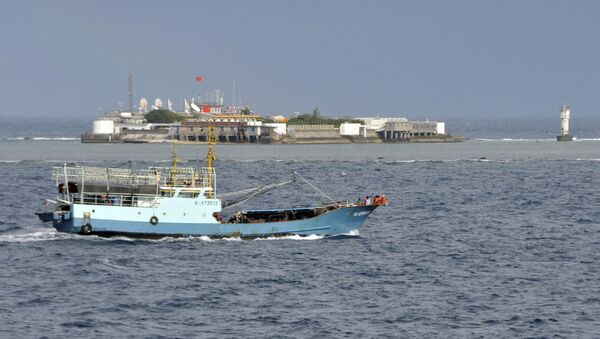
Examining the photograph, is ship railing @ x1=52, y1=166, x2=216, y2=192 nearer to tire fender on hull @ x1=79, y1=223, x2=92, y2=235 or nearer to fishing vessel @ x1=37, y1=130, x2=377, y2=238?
fishing vessel @ x1=37, y1=130, x2=377, y2=238

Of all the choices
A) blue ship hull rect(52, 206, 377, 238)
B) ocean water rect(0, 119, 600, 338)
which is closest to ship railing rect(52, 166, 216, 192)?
blue ship hull rect(52, 206, 377, 238)

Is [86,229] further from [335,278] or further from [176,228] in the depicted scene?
[335,278]

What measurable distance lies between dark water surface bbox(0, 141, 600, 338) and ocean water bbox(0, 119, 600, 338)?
97 millimetres

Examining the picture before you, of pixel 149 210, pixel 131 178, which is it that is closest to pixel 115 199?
pixel 131 178

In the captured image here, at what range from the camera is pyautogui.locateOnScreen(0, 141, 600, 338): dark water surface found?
4909 cm

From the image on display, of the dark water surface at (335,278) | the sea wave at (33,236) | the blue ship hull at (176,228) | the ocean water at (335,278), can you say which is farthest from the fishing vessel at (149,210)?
the dark water surface at (335,278)

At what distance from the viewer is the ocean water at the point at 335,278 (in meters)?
49.1

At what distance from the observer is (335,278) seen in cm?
5897

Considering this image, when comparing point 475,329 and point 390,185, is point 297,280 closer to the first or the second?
point 475,329

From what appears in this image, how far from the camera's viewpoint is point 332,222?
74.5 metres

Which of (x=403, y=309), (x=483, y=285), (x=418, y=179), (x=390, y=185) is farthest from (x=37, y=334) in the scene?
(x=418, y=179)

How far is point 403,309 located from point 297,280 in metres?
7.77

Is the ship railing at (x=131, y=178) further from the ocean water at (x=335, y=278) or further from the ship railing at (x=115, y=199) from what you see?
the ocean water at (x=335, y=278)

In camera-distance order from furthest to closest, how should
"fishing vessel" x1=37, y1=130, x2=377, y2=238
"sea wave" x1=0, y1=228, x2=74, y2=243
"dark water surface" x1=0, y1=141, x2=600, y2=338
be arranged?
"sea wave" x1=0, y1=228, x2=74, y2=243 → "fishing vessel" x1=37, y1=130, x2=377, y2=238 → "dark water surface" x1=0, y1=141, x2=600, y2=338
